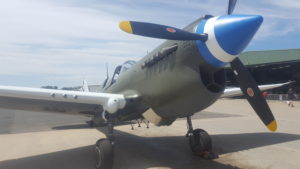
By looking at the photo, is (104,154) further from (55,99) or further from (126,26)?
(126,26)

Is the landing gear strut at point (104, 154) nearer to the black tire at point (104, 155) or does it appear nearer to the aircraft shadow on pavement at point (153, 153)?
the black tire at point (104, 155)

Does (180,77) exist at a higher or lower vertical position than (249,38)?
lower

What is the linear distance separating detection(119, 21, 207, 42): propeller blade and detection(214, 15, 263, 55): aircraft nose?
0.32 m

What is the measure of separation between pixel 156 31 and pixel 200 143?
3.76 metres

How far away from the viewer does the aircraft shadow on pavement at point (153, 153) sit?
6.51 meters

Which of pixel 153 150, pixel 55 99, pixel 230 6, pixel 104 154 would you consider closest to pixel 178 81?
pixel 230 6

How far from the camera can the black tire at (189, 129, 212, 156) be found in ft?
23.2

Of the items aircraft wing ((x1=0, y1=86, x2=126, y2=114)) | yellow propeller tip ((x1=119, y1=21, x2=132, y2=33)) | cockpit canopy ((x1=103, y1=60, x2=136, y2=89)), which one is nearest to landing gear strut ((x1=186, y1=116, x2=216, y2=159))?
aircraft wing ((x1=0, y1=86, x2=126, y2=114))

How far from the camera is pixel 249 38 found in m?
4.42

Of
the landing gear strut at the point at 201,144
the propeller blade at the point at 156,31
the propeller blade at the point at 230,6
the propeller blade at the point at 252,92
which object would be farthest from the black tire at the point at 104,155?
the propeller blade at the point at 230,6

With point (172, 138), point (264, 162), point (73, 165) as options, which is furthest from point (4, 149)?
point (264, 162)

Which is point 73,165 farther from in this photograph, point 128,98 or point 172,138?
point 172,138

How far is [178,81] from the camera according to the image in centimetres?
518

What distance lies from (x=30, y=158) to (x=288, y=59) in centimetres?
3460
